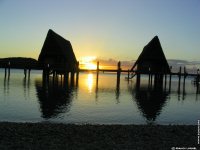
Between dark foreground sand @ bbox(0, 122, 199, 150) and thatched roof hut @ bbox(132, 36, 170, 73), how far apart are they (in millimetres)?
28401

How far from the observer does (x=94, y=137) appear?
1121 centimetres

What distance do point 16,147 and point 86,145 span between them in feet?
6.80

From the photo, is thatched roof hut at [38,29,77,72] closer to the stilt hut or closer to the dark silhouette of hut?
the dark silhouette of hut

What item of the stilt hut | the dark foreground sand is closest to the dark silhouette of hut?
the stilt hut

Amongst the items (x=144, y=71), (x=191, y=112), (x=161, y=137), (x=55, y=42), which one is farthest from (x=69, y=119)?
(x=144, y=71)

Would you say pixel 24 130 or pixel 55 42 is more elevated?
pixel 55 42

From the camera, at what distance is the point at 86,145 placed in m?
10.1

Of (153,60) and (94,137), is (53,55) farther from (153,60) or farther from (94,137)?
(94,137)

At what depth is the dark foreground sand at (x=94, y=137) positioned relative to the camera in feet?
32.6

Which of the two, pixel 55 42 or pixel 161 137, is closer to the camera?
pixel 161 137

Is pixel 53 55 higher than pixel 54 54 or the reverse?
the reverse

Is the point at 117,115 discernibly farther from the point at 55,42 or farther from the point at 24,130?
the point at 55,42

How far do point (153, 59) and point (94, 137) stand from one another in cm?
3190

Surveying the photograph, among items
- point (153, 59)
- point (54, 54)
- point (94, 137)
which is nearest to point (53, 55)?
point (54, 54)
